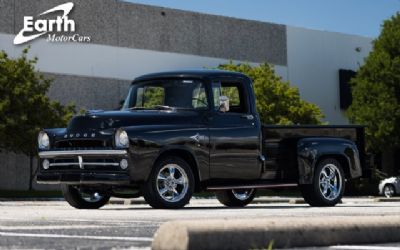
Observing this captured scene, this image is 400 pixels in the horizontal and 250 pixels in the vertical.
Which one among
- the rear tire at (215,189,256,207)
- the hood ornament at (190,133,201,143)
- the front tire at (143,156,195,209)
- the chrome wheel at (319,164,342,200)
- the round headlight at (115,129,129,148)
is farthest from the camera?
the rear tire at (215,189,256,207)

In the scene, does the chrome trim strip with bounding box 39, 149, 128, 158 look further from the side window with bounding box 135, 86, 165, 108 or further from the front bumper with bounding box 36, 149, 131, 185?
the side window with bounding box 135, 86, 165, 108

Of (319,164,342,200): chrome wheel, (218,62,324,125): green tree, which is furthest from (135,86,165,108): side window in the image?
(218,62,324,125): green tree

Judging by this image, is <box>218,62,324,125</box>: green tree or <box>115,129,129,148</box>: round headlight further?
<box>218,62,324,125</box>: green tree

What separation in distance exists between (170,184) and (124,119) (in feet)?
3.70

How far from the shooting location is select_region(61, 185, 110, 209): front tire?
1517 centimetres

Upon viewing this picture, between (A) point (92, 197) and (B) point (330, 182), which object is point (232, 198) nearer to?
(B) point (330, 182)

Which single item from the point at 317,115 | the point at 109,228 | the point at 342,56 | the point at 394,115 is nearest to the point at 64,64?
the point at 317,115

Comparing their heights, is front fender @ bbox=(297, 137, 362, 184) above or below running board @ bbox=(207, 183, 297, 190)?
above

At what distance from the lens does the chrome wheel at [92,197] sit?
1526 centimetres

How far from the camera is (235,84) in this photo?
1568 cm

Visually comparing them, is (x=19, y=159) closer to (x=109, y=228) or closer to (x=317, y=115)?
(x=317, y=115)

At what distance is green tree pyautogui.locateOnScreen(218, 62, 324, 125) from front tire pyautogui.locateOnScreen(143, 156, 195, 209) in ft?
116

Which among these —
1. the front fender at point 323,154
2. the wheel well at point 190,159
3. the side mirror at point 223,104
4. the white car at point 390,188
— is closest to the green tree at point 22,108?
the white car at point 390,188

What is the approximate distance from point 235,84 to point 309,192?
2.14 meters
